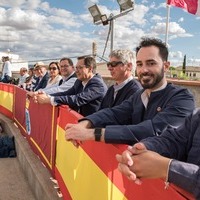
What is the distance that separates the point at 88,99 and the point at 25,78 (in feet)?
25.2

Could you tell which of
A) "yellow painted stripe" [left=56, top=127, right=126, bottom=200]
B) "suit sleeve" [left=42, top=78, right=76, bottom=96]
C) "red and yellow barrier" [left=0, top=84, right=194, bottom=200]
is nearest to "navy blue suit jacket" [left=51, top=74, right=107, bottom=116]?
"red and yellow barrier" [left=0, top=84, right=194, bottom=200]

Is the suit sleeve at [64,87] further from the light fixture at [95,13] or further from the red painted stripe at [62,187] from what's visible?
the light fixture at [95,13]

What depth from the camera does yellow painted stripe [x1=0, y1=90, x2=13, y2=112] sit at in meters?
9.31

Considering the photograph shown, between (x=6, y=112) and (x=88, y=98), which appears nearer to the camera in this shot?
(x=88, y=98)

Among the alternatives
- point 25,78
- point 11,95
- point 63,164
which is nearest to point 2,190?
point 63,164

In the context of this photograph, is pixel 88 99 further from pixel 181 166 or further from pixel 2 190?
pixel 181 166

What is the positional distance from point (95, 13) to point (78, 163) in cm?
827

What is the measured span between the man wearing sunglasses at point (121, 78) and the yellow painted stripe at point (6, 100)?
242 inches

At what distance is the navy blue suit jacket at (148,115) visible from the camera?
228 centimetres

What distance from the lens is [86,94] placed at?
4.24 meters

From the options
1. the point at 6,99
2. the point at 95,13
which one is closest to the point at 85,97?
the point at 6,99

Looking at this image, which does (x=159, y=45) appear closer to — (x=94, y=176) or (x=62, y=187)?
(x=94, y=176)

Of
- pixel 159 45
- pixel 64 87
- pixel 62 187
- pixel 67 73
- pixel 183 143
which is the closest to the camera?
pixel 183 143

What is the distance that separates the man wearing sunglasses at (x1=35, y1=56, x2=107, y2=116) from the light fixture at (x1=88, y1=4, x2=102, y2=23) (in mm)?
6179
